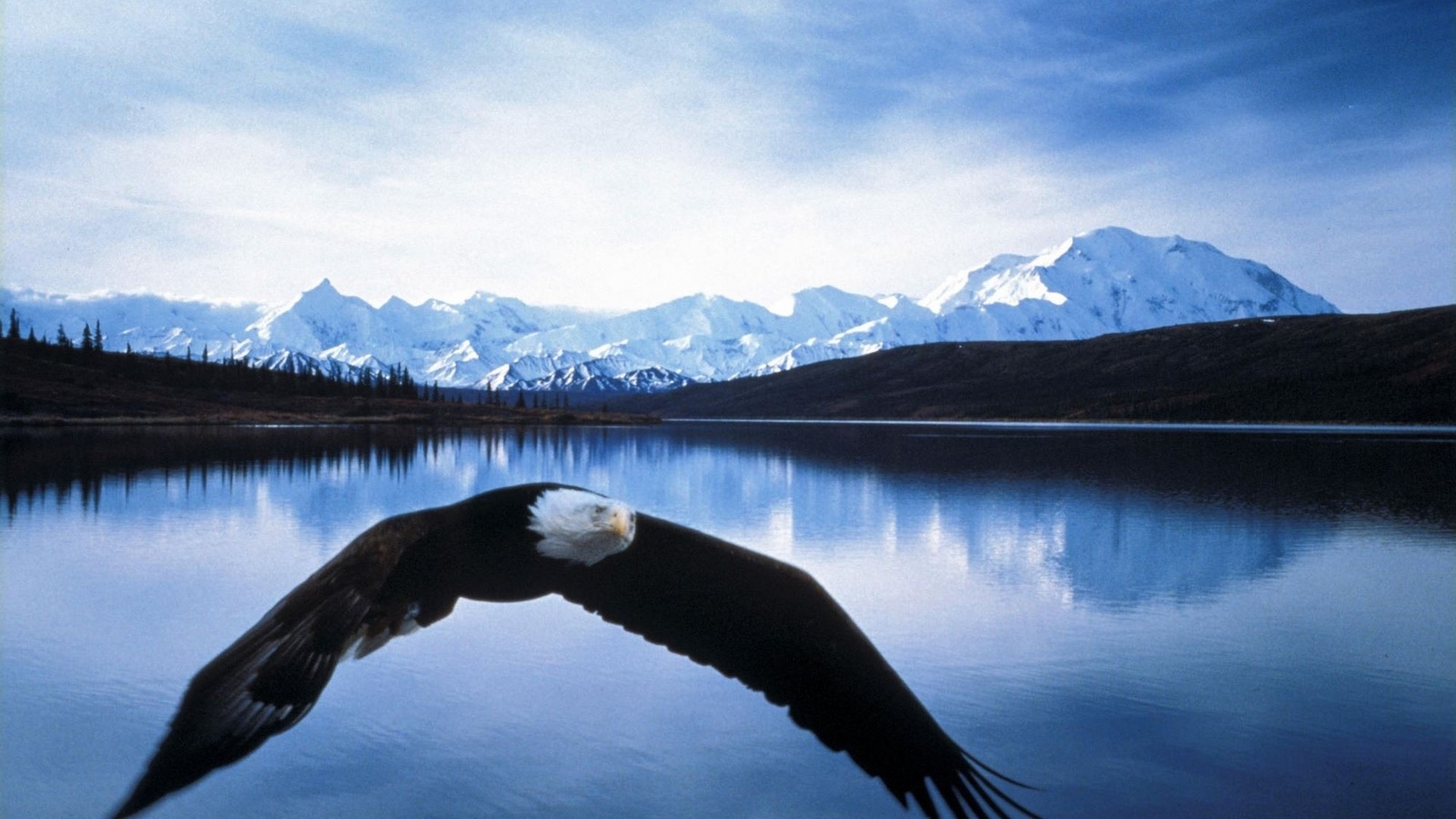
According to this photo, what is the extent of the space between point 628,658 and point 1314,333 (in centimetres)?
18677

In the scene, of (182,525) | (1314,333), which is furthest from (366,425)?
(1314,333)

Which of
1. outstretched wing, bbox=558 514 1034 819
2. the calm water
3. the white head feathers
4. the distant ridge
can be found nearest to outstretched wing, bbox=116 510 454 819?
the white head feathers

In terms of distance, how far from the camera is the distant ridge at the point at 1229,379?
126m

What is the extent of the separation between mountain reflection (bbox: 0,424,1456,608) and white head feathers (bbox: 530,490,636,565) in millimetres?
11879

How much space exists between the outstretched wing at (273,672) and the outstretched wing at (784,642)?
1273 millimetres

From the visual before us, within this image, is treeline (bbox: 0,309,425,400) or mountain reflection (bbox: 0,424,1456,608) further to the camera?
treeline (bbox: 0,309,425,400)

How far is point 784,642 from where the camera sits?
5109 millimetres

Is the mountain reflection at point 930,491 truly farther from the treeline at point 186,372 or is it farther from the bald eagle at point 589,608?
the treeline at point 186,372

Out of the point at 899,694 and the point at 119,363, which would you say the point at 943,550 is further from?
the point at 119,363

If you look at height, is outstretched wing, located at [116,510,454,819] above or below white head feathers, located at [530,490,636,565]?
below

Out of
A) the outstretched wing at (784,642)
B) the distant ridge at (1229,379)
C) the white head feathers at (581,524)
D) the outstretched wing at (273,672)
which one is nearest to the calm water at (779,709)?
the outstretched wing at (784,642)

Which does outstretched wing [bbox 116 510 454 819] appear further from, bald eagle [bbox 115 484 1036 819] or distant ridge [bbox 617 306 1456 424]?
distant ridge [bbox 617 306 1456 424]

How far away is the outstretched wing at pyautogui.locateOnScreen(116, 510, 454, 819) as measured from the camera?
12.6ft

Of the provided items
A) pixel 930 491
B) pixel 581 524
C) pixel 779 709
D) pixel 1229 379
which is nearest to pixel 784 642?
pixel 581 524
